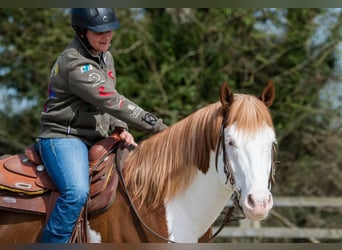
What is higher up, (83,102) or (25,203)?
(83,102)

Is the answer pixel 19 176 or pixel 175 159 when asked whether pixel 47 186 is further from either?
pixel 175 159

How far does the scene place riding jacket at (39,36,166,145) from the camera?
361 centimetres

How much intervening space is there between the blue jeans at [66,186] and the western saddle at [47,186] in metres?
0.06

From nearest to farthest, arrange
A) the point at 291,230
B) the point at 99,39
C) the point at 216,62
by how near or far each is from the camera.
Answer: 1. the point at 99,39
2. the point at 291,230
3. the point at 216,62

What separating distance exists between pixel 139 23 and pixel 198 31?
1029 mm

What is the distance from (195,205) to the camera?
357 centimetres

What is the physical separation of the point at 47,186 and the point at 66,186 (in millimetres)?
186

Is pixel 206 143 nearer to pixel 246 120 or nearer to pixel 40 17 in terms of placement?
pixel 246 120

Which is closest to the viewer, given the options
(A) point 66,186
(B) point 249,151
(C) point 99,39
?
(B) point 249,151

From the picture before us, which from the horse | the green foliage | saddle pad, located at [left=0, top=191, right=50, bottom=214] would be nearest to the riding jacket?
the horse

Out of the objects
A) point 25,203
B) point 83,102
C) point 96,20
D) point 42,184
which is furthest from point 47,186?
point 96,20

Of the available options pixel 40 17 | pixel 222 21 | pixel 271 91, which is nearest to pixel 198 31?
pixel 222 21

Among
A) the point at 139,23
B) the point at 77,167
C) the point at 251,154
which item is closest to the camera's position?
the point at 251,154

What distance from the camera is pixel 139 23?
33.7ft
